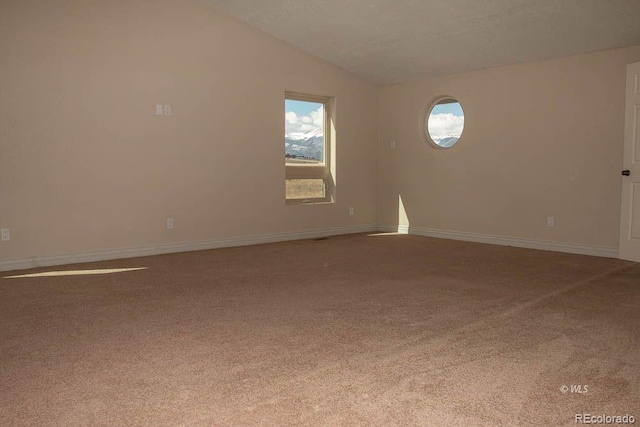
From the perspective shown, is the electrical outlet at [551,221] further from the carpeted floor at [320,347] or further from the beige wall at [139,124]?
the beige wall at [139,124]

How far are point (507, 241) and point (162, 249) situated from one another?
13.7 feet

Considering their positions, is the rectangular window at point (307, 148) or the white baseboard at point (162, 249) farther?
the rectangular window at point (307, 148)

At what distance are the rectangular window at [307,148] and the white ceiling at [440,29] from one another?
0.71m

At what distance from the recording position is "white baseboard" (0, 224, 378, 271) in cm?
486

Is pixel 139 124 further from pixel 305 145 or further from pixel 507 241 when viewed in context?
pixel 507 241

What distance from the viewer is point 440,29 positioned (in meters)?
5.50

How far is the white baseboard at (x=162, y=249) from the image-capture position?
4.86m

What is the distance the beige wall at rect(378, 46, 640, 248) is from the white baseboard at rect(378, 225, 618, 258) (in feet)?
0.21

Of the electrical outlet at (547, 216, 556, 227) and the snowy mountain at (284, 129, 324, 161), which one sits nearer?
the electrical outlet at (547, 216, 556, 227)

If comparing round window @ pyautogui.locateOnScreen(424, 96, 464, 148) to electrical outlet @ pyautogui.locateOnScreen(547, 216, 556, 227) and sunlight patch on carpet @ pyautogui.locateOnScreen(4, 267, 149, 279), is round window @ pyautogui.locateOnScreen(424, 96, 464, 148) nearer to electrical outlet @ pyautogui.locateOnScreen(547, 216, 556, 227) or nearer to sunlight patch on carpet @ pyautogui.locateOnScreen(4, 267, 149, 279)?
electrical outlet @ pyautogui.locateOnScreen(547, 216, 556, 227)

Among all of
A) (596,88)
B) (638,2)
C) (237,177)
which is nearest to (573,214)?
(596,88)

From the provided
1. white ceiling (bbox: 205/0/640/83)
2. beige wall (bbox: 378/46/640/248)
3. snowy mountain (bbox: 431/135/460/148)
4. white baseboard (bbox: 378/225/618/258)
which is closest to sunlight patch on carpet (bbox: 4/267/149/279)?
white ceiling (bbox: 205/0/640/83)

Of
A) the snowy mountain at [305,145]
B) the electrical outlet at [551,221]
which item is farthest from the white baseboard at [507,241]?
the snowy mountain at [305,145]

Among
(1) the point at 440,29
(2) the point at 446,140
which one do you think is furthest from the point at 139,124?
(2) the point at 446,140
